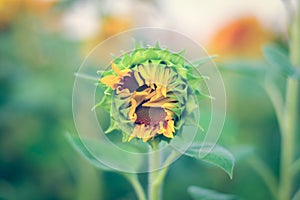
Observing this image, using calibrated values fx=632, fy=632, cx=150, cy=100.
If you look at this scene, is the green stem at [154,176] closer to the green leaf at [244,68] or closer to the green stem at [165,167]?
the green stem at [165,167]

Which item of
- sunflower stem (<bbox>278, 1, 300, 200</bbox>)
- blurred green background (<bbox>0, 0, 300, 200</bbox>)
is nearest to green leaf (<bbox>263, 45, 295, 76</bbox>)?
sunflower stem (<bbox>278, 1, 300, 200</bbox>)

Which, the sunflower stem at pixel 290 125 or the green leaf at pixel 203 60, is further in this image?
the sunflower stem at pixel 290 125

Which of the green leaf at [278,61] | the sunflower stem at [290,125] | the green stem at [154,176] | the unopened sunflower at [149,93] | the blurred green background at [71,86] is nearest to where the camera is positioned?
the unopened sunflower at [149,93]

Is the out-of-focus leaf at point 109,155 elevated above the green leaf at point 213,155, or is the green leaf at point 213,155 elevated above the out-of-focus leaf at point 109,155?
the out-of-focus leaf at point 109,155

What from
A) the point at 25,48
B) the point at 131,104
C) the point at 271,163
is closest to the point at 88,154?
the point at 131,104

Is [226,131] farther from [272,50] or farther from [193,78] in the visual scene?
[193,78]

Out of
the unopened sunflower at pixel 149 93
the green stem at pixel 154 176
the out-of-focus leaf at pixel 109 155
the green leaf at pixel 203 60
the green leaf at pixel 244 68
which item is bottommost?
the green stem at pixel 154 176

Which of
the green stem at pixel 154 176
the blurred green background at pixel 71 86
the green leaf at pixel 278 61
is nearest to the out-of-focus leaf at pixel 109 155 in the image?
the green stem at pixel 154 176

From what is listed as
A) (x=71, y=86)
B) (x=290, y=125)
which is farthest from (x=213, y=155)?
(x=71, y=86)
